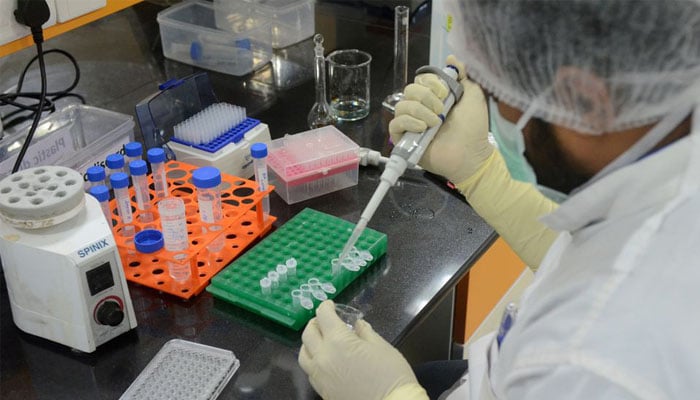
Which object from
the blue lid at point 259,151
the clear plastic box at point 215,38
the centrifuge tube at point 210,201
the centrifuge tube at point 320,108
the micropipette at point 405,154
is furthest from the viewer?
the clear plastic box at point 215,38

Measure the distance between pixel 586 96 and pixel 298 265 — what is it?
0.62 m

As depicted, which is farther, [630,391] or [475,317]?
[475,317]

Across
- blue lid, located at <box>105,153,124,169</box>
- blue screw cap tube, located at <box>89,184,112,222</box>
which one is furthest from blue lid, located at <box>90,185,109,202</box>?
blue lid, located at <box>105,153,124,169</box>

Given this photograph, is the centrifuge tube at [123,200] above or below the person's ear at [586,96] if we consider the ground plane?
below

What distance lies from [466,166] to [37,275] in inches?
28.2

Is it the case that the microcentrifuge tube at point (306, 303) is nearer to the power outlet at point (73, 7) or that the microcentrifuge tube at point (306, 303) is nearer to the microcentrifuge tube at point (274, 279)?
the microcentrifuge tube at point (274, 279)

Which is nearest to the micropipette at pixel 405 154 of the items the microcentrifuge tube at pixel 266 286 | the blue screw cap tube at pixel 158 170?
the microcentrifuge tube at pixel 266 286

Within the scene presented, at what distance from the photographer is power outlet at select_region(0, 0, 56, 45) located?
126 centimetres

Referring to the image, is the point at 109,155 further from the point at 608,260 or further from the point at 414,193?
the point at 608,260

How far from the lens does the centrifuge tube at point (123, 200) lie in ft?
4.07

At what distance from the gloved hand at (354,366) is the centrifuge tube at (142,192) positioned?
410mm

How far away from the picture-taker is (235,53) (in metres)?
1.96

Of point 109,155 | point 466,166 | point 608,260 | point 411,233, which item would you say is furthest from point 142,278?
point 608,260

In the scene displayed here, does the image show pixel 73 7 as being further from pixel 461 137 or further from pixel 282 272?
pixel 461 137
